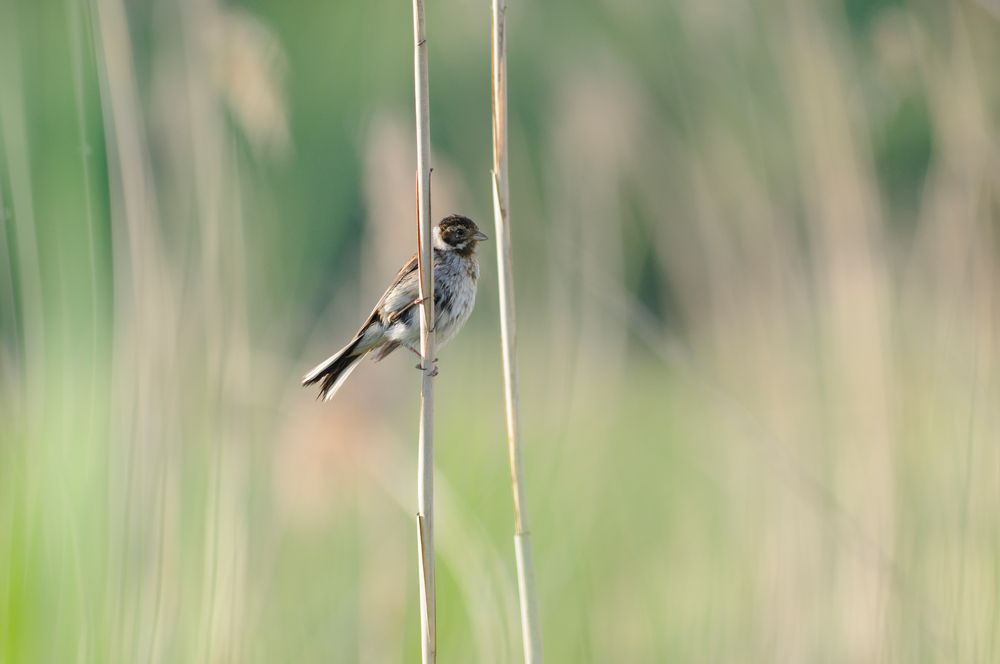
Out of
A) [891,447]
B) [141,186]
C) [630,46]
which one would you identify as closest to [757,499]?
Answer: [891,447]

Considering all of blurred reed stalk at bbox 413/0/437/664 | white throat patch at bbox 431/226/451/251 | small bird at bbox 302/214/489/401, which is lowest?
blurred reed stalk at bbox 413/0/437/664

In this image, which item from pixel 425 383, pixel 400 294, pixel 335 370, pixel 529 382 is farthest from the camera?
pixel 529 382

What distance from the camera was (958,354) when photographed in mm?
2990

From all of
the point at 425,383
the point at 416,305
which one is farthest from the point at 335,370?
the point at 425,383

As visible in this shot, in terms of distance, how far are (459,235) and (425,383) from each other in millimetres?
1331

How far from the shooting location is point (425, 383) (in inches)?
71.8

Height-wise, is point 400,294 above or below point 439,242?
below

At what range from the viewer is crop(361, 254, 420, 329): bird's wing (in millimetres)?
2990

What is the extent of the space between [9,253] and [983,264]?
7.34 feet

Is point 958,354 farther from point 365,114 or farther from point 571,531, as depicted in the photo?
point 365,114

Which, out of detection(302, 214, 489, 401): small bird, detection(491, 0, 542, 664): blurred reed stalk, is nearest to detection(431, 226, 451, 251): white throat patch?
detection(302, 214, 489, 401): small bird

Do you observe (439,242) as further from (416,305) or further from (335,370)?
(335,370)

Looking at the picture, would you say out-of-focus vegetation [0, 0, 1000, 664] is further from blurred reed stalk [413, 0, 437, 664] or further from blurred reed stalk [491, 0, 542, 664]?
blurred reed stalk [413, 0, 437, 664]

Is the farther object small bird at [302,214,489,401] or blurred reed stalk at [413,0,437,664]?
small bird at [302,214,489,401]
